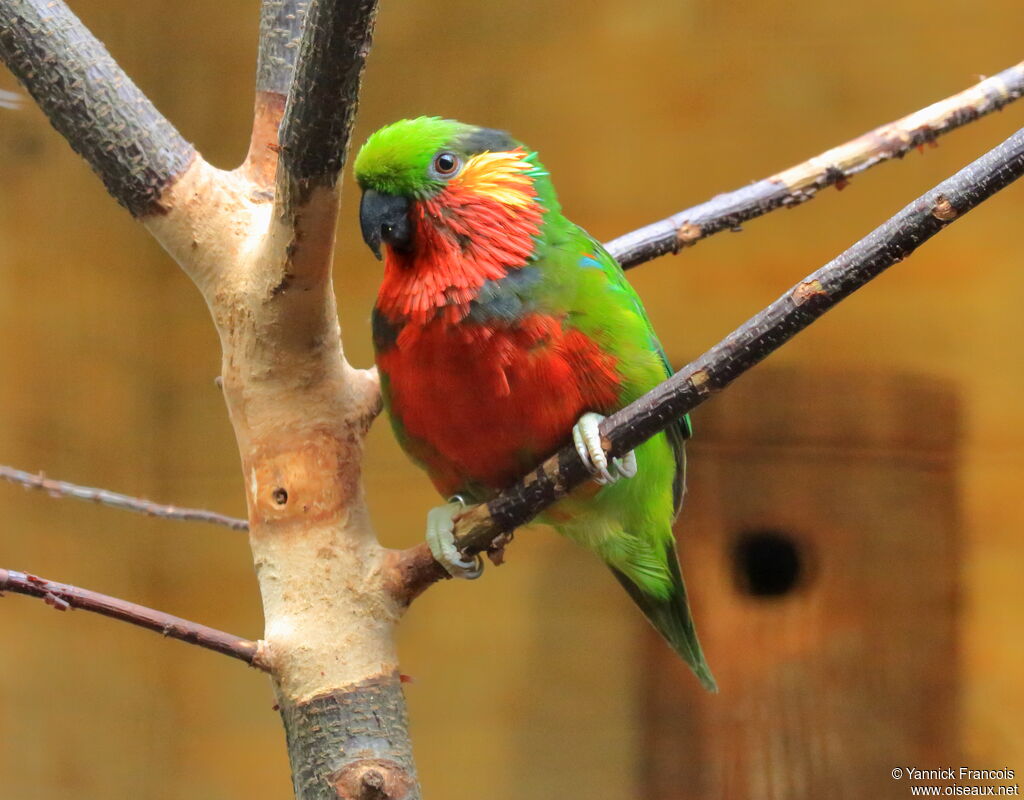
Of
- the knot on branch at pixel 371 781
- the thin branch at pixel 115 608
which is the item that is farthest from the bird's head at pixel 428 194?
the knot on branch at pixel 371 781

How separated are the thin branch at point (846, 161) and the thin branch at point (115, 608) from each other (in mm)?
920

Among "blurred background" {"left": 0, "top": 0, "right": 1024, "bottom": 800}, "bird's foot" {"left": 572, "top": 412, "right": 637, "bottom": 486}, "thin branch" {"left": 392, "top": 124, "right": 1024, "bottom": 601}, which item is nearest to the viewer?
"thin branch" {"left": 392, "top": 124, "right": 1024, "bottom": 601}

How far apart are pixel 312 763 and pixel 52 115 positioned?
3.04ft

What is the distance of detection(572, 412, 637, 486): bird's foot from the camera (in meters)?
1.22

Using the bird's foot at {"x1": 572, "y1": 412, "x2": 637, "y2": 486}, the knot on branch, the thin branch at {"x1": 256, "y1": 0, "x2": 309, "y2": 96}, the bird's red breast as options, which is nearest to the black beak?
the bird's red breast

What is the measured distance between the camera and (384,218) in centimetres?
139

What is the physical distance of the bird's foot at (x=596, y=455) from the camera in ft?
4.00

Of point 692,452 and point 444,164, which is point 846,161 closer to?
point 444,164

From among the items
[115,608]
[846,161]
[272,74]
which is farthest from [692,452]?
[115,608]

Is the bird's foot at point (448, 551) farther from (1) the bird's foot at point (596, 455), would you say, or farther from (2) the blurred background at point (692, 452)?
(2) the blurred background at point (692, 452)

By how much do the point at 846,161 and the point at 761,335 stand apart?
0.80 meters

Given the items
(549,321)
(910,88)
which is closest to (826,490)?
(910,88)

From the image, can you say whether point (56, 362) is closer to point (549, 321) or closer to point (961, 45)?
point (549, 321)

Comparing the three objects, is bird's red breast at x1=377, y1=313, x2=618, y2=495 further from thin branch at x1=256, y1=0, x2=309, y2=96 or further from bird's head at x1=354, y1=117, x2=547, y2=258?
thin branch at x1=256, y1=0, x2=309, y2=96
